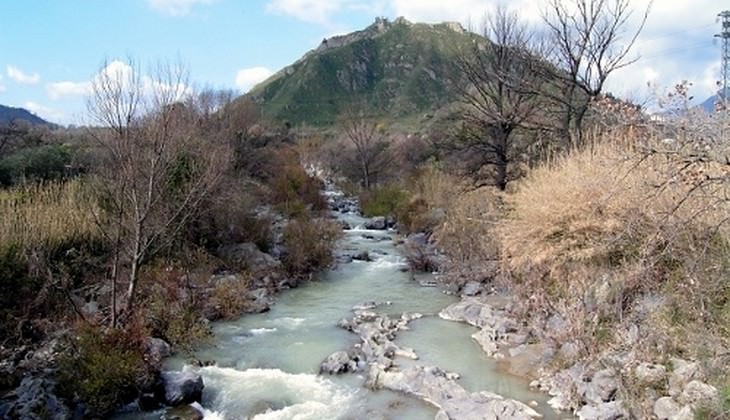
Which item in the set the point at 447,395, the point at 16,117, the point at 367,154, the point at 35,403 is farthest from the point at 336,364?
the point at 367,154

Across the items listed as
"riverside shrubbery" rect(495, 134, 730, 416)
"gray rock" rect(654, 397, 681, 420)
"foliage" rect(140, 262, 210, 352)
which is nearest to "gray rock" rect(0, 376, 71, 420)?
"foliage" rect(140, 262, 210, 352)


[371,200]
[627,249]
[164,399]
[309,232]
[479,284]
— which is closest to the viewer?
[164,399]

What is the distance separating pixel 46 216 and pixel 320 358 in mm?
6016

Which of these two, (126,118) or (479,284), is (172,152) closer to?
(126,118)

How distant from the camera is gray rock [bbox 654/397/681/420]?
23.3 feet

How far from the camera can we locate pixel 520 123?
19375 millimetres

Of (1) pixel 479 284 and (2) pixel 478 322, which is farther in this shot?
(1) pixel 479 284

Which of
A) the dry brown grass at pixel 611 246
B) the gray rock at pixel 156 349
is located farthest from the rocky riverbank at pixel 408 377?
the gray rock at pixel 156 349

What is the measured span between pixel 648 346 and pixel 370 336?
5.04 metres

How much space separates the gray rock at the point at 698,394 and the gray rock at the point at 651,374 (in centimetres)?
50

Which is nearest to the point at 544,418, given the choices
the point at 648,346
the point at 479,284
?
the point at 648,346

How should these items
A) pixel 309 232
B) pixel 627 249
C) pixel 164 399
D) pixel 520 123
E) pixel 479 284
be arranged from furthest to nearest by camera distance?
pixel 520 123 < pixel 309 232 < pixel 479 284 < pixel 627 249 < pixel 164 399

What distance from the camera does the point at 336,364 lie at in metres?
10.1

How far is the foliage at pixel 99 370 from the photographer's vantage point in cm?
820
